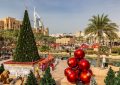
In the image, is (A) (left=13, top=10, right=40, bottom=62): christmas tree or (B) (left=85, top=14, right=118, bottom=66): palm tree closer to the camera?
(A) (left=13, top=10, right=40, bottom=62): christmas tree

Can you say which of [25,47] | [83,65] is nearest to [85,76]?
[83,65]

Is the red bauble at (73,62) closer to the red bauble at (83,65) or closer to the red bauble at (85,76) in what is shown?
the red bauble at (83,65)

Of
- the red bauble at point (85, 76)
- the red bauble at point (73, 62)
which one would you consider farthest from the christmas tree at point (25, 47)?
the red bauble at point (85, 76)

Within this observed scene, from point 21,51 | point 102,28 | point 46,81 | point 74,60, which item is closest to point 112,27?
point 102,28

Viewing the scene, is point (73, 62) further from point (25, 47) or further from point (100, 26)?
point (100, 26)

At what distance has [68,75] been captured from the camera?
5844 mm

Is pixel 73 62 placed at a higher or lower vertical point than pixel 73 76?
higher

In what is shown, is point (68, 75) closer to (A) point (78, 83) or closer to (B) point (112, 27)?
(A) point (78, 83)

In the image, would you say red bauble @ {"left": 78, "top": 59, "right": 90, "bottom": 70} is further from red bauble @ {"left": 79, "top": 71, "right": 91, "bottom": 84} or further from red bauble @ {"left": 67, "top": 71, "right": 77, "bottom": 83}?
red bauble @ {"left": 67, "top": 71, "right": 77, "bottom": 83}

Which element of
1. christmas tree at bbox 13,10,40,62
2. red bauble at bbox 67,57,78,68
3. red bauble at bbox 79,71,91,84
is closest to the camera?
red bauble at bbox 79,71,91,84

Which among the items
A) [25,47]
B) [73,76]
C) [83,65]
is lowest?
[73,76]

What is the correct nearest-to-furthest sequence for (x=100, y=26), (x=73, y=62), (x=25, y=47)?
1. (x=73, y=62)
2. (x=25, y=47)
3. (x=100, y=26)

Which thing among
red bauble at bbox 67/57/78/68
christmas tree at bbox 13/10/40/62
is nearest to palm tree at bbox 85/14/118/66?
christmas tree at bbox 13/10/40/62

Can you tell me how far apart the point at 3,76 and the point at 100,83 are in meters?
8.94
